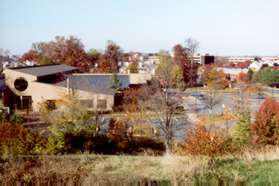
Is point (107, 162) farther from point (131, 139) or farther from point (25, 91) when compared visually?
point (25, 91)

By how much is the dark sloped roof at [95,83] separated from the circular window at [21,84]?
6.37 feet

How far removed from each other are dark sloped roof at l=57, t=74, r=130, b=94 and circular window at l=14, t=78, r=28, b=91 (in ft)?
6.37

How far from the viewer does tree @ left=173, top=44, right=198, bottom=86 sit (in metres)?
31.0

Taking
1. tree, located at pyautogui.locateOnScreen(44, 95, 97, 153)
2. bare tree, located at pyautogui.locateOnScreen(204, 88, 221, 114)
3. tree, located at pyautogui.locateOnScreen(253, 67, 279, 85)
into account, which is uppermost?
tree, located at pyautogui.locateOnScreen(253, 67, 279, 85)

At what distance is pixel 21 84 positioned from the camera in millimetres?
20312

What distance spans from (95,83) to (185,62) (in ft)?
38.1

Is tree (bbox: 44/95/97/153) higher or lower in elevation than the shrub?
higher

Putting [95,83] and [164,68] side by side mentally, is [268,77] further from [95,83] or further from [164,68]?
[95,83]

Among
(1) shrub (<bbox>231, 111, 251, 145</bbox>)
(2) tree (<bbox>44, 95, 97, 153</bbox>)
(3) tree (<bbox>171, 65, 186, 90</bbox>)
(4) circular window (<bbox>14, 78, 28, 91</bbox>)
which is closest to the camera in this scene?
(2) tree (<bbox>44, 95, 97, 153</bbox>)

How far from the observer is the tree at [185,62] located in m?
31.0

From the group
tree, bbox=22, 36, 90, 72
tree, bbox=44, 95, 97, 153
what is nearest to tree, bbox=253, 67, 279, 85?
tree, bbox=22, 36, 90, 72

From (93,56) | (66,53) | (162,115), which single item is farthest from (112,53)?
(162,115)

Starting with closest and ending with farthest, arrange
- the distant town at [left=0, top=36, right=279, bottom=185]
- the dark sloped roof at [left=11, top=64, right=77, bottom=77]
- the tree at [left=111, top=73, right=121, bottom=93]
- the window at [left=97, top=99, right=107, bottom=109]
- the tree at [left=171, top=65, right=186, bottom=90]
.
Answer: the distant town at [left=0, top=36, right=279, bottom=185] → the window at [left=97, top=99, right=107, bottom=109] → the dark sloped roof at [left=11, top=64, right=77, bottom=77] → the tree at [left=111, top=73, right=121, bottom=93] → the tree at [left=171, top=65, right=186, bottom=90]

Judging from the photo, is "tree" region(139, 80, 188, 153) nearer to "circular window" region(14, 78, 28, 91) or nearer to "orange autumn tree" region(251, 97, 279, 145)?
"orange autumn tree" region(251, 97, 279, 145)
